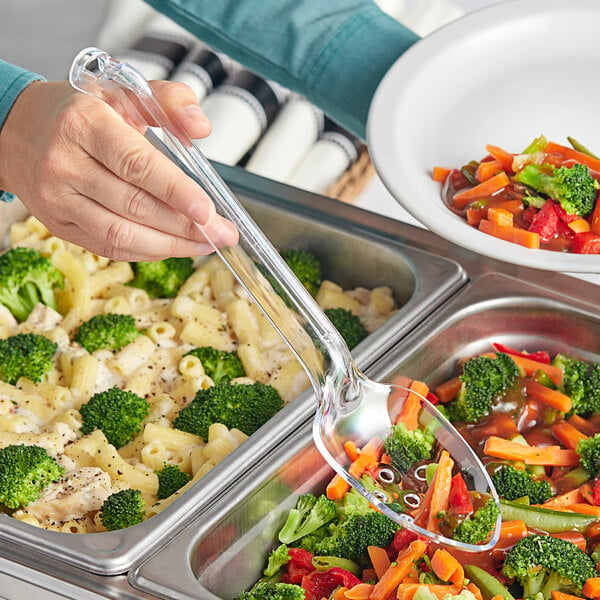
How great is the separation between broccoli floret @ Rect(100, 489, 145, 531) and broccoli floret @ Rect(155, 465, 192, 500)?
0.38 ft

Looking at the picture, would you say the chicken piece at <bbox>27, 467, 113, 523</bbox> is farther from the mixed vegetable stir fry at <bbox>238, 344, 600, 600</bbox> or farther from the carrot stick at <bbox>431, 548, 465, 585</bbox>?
the carrot stick at <bbox>431, 548, 465, 585</bbox>

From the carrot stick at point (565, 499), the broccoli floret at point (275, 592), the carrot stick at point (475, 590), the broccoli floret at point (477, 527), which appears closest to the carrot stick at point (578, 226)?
the carrot stick at point (565, 499)

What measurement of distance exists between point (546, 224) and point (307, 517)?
0.69 m

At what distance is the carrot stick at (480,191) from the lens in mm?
1840

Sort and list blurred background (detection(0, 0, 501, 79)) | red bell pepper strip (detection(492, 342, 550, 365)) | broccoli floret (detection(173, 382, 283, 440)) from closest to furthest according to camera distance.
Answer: broccoli floret (detection(173, 382, 283, 440)), red bell pepper strip (detection(492, 342, 550, 365)), blurred background (detection(0, 0, 501, 79))

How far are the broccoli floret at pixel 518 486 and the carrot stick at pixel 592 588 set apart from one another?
0.71ft

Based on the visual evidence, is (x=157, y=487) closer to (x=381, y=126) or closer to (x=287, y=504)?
(x=287, y=504)

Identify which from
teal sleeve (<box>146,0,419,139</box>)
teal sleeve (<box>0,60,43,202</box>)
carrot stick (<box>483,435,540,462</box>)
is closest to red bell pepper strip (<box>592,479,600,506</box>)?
carrot stick (<box>483,435,540,462</box>)

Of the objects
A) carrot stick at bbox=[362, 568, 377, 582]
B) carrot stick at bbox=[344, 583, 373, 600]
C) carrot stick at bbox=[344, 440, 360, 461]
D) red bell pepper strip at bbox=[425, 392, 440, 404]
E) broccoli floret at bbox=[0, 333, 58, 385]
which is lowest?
broccoli floret at bbox=[0, 333, 58, 385]

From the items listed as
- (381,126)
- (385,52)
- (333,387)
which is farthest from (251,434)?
(385,52)

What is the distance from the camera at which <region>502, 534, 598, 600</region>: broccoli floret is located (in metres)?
1.52

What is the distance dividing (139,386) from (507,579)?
86 centimetres

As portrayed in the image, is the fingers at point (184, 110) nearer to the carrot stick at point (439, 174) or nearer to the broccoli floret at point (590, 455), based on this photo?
the carrot stick at point (439, 174)

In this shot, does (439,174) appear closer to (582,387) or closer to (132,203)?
(582,387)
